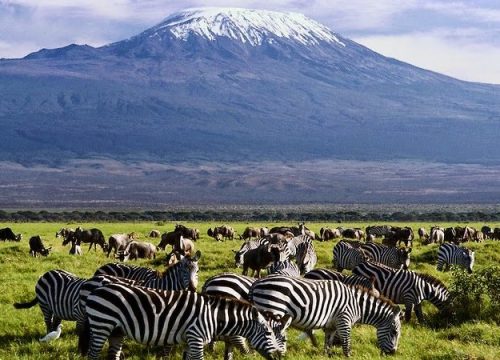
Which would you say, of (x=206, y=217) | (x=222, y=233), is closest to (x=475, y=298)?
(x=222, y=233)

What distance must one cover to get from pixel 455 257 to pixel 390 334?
38.4 feet

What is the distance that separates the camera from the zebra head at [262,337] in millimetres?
11337

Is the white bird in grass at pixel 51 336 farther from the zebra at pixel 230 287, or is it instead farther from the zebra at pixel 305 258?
the zebra at pixel 305 258

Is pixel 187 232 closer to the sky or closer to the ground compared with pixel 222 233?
closer to the sky

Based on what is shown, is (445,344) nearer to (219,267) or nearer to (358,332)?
(358,332)

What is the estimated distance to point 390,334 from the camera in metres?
13.2

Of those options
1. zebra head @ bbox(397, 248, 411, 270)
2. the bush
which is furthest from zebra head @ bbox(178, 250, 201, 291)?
zebra head @ bbox(397, 248, 411, 270)

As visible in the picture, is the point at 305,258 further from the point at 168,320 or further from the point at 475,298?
the point at 168,320

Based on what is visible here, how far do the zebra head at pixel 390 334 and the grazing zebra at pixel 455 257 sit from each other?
1129 centimetres

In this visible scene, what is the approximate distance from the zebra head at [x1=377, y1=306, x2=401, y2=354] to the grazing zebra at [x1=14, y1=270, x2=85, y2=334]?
5631 mm

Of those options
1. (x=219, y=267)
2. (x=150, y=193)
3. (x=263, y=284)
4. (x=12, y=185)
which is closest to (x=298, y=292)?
(x=263, y=284)

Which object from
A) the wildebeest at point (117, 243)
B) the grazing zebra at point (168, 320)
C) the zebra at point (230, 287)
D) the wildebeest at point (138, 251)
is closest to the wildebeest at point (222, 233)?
the wildebeest at point (117, 243)

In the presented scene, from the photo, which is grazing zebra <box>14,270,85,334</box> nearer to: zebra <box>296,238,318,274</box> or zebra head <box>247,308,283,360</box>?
zebra head <box>247,308,283,360</box>

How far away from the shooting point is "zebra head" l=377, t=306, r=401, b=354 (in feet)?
43.3
